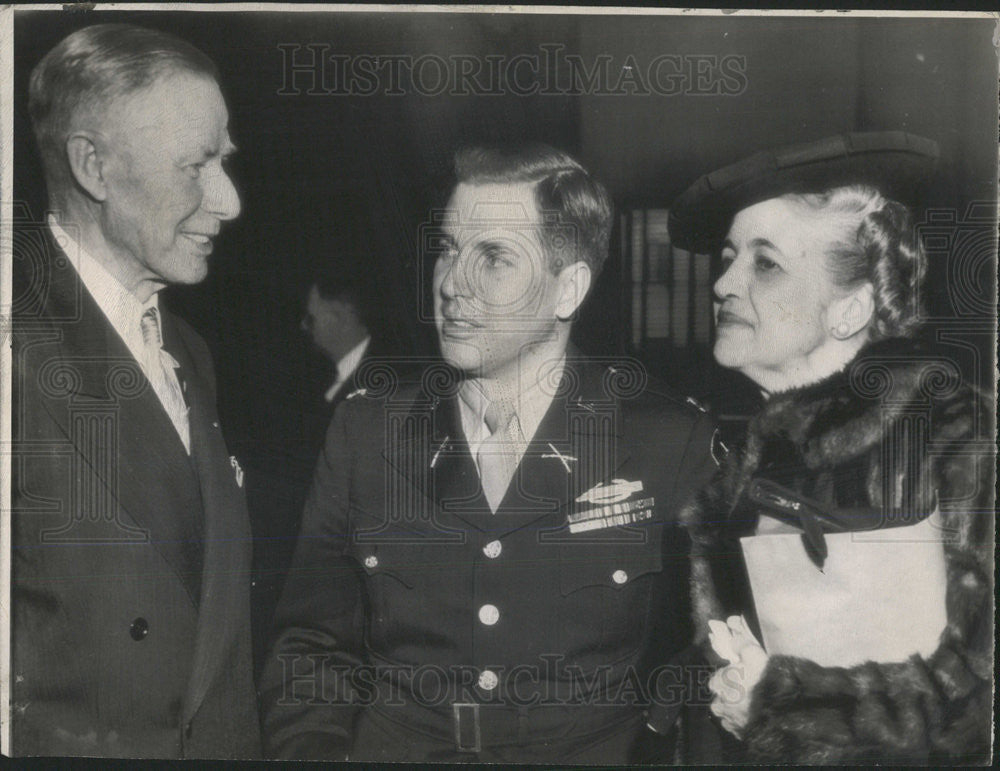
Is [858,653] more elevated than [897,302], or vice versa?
[897,302]

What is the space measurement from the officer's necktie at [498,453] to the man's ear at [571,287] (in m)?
0.37

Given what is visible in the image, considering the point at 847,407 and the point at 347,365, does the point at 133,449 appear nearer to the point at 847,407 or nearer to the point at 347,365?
the point at 347,365

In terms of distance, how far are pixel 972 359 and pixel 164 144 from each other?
8.75 feet

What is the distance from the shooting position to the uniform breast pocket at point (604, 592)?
342 centimetres

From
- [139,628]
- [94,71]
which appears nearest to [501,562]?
[139,628]

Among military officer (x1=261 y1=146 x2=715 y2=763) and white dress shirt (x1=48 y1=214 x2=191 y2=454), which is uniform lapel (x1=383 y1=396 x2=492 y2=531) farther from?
white dress shirt (x1=48 y1=214 x2=191 y2=454)

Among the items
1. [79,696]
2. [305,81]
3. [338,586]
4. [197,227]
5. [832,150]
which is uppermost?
[305,81]

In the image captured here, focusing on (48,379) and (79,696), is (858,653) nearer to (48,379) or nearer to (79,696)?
(79,696)

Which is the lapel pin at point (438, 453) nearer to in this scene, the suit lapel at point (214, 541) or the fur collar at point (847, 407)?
the suit lapel at point (214, 541)

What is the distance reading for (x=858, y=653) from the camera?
3.42 metres

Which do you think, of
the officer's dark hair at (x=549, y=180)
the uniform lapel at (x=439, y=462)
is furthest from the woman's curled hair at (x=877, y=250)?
the uniform lapel at (x=439, y=462)

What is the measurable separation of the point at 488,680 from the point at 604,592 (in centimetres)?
47

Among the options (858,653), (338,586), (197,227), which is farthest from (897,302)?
(197,227)

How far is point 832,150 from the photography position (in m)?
3.37
